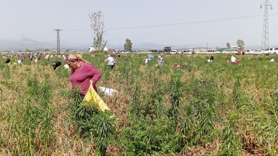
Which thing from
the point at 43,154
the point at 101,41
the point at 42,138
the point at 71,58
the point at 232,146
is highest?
the point at 101,41

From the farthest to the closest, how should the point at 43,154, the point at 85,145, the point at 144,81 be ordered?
1. the point at 144,81
2. the point at 85,145
3. the point at 43,154

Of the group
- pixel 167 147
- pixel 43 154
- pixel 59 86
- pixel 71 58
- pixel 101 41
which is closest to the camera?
pixel 167 147

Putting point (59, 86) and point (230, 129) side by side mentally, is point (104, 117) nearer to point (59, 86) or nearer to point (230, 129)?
point (230, 129)

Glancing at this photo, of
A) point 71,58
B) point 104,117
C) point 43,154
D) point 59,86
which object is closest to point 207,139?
point 104,117

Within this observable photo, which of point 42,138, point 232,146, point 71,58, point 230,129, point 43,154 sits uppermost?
point 71,58

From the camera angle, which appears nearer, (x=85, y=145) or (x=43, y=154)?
(x=43, y=154)

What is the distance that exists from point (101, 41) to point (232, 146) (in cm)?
5390

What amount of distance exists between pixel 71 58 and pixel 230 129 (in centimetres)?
354

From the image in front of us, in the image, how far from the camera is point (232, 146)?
9.19 ft

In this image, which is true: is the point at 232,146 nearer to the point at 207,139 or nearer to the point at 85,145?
the point at 207,139

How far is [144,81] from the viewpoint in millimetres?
8938

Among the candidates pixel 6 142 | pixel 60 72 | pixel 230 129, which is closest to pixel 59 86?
pixel 60 72

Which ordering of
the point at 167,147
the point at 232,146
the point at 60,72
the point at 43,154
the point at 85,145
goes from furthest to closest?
the point at 60,72 < the point at 85,145 < the point at 43,154 < the point at 167,147 < the point at 232,146

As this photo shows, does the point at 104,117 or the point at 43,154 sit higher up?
the point at 104,117
